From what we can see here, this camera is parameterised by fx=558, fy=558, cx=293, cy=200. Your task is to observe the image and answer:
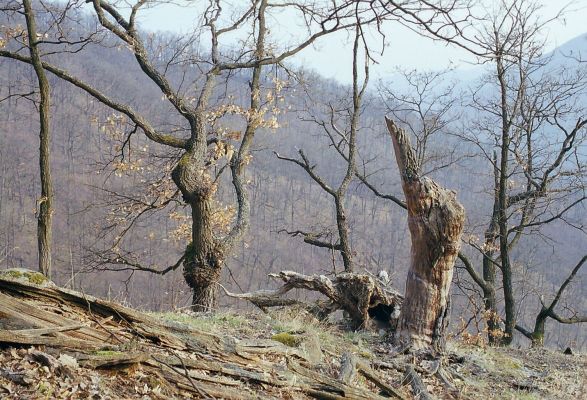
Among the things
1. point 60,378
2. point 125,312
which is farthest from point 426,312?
point 60,378

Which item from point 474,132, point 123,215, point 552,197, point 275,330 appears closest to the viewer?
point 275,330

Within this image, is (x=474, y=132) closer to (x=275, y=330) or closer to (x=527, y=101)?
(x=527, y=101)

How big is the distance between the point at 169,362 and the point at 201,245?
19.7 feet

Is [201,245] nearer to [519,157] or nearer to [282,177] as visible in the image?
[519,157]

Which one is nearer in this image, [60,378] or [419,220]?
[60,378]

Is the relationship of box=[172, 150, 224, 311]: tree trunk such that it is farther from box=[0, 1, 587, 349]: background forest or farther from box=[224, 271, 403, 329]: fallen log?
box=[224, 271, 403, 329]: fallen log

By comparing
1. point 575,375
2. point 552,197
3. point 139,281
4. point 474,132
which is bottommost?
point 139,281

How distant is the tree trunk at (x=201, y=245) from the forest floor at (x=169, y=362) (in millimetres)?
3440

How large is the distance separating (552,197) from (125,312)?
12086 mm

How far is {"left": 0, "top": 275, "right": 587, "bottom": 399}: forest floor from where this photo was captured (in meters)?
2.89

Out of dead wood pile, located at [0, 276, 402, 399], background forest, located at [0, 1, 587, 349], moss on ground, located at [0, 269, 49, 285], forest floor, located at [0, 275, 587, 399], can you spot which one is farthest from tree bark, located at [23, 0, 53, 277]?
dead wood pile, located at [0, 276, 402, 399]

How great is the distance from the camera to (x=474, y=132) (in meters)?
16.3

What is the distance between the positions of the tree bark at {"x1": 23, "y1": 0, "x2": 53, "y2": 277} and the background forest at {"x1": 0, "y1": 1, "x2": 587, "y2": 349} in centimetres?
24

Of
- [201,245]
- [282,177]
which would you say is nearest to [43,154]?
[201,245]
